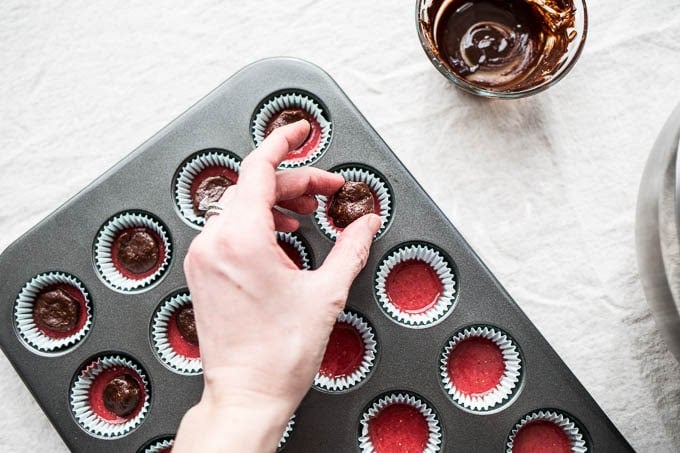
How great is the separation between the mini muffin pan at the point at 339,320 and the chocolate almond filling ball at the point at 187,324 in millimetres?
36

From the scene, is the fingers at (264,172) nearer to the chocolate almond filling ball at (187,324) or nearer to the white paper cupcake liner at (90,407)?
the chocolate almond filling ball at (187,324)

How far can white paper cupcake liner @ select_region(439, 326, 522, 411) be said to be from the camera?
1.61 metres

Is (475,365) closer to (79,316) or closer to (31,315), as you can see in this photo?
(79,316)

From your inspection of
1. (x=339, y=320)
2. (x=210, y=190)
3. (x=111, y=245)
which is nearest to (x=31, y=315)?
(x=111, y=245)

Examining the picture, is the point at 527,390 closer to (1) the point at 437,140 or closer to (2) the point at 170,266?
(1) the point at 437,140

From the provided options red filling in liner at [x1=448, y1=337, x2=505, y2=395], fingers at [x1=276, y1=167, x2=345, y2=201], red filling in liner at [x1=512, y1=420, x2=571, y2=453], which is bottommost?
red filling in liner at [x1=512, y1=420, x2=571, y2=453]

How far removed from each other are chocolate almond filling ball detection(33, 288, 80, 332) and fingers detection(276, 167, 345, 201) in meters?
0.78

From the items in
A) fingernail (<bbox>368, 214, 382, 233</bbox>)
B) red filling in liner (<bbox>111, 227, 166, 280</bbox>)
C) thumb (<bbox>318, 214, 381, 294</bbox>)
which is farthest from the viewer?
red filling in liner (<bbox>111, 227, 166, 280</bbox>)

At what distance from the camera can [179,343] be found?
5.61 feet

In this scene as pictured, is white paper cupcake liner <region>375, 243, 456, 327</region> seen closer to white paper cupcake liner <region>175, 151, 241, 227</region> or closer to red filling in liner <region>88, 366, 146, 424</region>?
white paper cupcake liner <region>175, 151, 241, 227</region>

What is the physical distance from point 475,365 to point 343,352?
0.41m

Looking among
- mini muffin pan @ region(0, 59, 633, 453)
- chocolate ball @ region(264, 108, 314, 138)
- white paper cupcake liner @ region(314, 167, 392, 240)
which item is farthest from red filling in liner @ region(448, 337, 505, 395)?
chocolate ball @ region(264, 108, 314, 138)

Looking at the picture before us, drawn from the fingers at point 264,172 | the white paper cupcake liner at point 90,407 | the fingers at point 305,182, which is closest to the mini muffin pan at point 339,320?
the white paper cupcake liner at point 90,407

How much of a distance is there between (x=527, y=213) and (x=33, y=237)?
1532 millimetres
